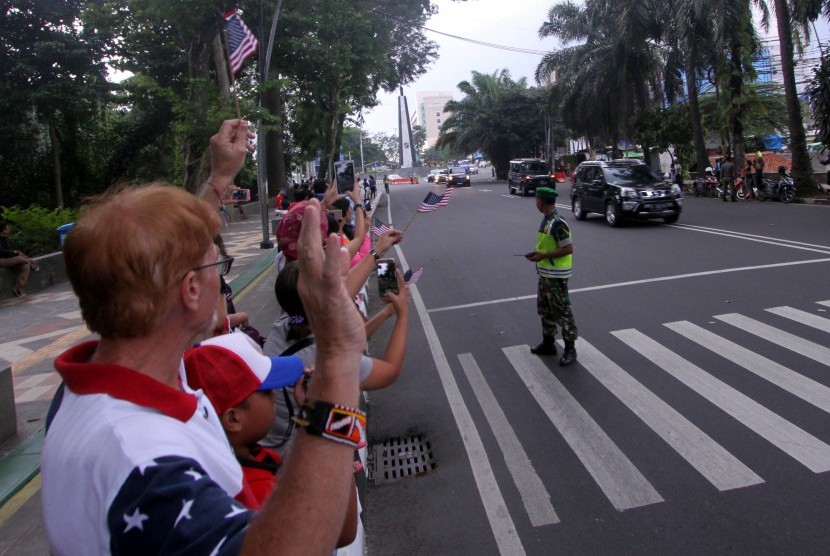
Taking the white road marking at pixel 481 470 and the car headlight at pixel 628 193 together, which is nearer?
the white road marking at pixel 481 470

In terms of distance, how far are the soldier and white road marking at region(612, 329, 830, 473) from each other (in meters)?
0.81

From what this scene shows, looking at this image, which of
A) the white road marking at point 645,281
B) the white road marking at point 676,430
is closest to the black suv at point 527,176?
the white road marking at point 645,281

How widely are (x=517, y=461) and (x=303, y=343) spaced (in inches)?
86.5

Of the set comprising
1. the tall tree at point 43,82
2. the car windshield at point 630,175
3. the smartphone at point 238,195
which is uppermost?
the tall tree at point 43,82

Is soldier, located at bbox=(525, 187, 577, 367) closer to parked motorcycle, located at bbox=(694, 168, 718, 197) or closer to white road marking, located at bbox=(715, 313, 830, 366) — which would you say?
white road marking, located at bbox=(715, 313, 830, 366)

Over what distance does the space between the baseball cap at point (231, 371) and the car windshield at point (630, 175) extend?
55.9 ft

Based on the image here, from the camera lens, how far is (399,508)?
3867 millimetres

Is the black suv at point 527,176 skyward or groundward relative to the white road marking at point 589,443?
skyward

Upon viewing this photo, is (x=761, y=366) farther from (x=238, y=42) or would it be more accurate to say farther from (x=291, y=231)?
(x=238, y=42)

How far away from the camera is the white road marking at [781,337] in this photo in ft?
19.0

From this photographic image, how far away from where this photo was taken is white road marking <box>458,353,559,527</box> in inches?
143

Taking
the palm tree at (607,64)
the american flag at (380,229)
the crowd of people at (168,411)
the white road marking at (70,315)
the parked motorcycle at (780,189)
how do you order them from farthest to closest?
the palm tree at (607,64) → the parked motorcycle at (780,189) → the white road marking at (70,315) → the american flag at (380,229) → the crowd of people at (168,411)

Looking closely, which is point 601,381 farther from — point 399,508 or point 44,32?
point 44,32

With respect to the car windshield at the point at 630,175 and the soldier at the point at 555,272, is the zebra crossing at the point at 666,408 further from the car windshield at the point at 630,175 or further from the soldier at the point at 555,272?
the car windshield at the point at 630,175
